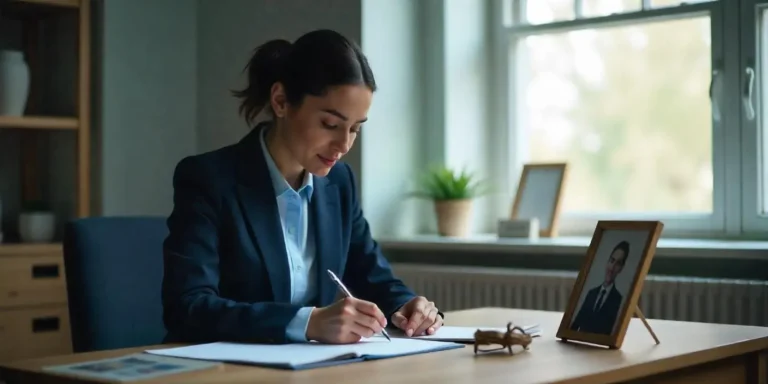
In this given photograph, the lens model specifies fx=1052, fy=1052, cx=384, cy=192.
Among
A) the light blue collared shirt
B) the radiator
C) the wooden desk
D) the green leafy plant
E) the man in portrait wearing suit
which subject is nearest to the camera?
the wooden desk

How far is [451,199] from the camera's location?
11.2 ft

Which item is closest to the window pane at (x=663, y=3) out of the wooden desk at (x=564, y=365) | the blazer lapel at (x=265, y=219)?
the wooden desk at (x=564, y=365)

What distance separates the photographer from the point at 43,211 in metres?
3.52

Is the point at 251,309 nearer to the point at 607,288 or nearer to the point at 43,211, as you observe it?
the point at 607,288

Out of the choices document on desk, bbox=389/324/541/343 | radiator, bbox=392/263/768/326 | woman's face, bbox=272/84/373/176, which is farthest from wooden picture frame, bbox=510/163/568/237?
woman's face, bbox=272/84/373/176

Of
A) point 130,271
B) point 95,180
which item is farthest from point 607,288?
point 95,180

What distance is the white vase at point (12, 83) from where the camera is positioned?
11.0 ft

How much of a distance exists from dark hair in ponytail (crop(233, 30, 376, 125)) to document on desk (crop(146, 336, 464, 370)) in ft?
1.64

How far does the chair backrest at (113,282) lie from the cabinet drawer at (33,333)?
1.29 m

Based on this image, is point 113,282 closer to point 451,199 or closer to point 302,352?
point 302,352

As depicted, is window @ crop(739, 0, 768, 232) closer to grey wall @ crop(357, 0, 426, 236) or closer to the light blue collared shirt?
grey wall @ crop(357, 0, 426, 236)

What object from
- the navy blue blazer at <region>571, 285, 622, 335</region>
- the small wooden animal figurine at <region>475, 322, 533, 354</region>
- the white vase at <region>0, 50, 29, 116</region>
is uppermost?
the white vase at <region>0, 50, 29, 116</region>

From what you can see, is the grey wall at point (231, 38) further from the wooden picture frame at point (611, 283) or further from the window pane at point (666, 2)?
the wooden picture frame at point (611, 283)

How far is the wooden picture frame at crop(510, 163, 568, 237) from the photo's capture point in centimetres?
327
